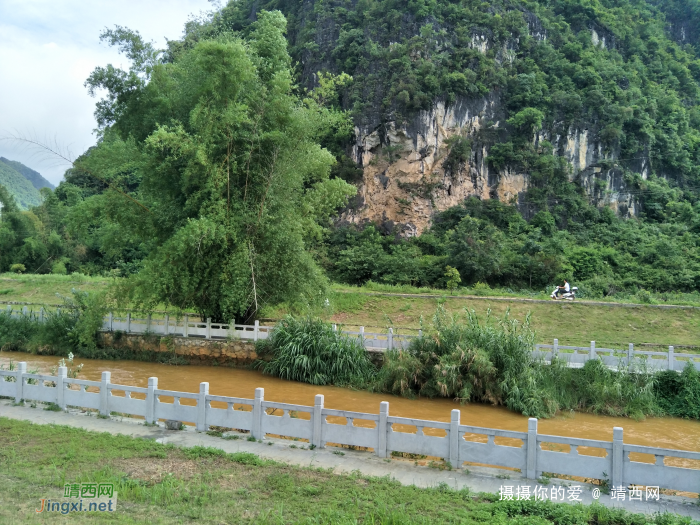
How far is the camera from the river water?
11.2m

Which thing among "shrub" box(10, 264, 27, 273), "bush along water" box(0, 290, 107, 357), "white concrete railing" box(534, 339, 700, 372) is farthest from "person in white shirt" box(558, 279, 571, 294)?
"shrub" box(10, 264, 27, 273)

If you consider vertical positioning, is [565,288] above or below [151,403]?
above

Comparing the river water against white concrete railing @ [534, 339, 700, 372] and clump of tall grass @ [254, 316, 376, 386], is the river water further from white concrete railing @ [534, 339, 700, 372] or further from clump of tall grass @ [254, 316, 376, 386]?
white concrete railing @ [534, 339, 700, 372]

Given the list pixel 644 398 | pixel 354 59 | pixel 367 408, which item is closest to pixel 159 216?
pixel 367 408

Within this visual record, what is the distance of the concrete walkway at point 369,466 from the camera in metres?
6.36

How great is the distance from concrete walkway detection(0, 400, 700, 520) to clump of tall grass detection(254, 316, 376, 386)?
5.84 m

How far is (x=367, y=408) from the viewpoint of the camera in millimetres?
12250

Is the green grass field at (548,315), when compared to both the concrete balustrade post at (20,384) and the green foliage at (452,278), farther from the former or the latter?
the concrete balustrade post at (20,384)

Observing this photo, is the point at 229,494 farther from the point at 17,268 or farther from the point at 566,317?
the point at 17,268

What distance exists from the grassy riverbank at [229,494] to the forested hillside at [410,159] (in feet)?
31.8

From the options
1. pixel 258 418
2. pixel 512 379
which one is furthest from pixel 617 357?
pixel 258 418

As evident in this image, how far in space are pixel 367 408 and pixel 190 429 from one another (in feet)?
14.8

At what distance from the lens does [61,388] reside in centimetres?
1001

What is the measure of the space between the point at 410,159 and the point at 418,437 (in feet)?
116
